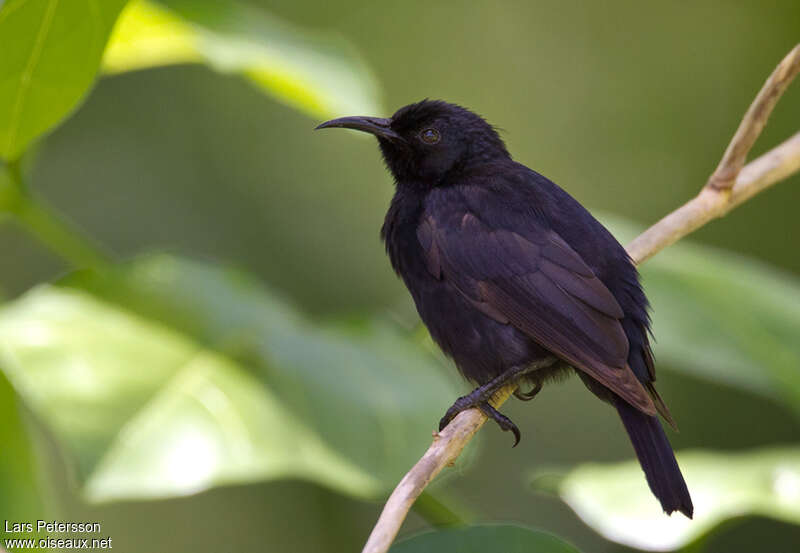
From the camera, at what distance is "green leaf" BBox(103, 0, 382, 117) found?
3.04 m

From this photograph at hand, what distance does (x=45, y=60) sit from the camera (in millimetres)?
2107

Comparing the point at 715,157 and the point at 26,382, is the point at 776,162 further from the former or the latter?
the point at 715,157

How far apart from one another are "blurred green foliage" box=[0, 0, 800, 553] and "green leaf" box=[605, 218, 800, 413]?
1 cm

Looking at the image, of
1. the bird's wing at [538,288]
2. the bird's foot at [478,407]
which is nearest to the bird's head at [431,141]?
the bird's wing at [538,288]

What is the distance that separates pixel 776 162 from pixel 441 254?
102cm

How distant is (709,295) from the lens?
10.9 feet

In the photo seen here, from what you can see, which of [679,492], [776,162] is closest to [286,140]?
[776,162]

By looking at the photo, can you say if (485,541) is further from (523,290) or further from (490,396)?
(523,290)

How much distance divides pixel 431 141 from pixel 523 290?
0.81 metres

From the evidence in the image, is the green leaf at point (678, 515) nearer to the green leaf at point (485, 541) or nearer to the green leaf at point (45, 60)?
the green leaf at point (485, 541)

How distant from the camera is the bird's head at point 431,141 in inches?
137

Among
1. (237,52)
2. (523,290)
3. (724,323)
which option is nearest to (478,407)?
(523,290)

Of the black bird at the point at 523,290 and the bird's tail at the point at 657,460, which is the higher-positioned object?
the black bird at the point at 523,290

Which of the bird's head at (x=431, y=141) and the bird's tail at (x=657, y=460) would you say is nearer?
the bird's tail at (x=657, y=460)
